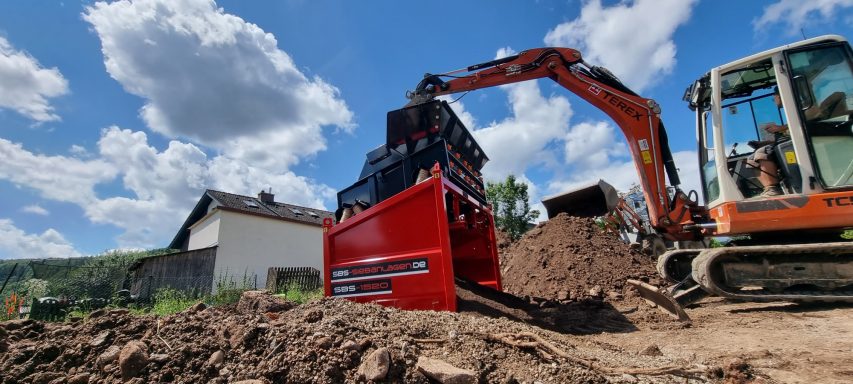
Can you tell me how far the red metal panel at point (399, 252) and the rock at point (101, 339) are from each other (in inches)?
93.3

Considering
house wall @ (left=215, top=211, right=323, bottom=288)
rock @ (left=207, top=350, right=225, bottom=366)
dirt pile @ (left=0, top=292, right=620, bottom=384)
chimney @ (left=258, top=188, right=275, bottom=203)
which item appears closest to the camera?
dirt pile @ (left=0, top=292, right=620, bottom=384)

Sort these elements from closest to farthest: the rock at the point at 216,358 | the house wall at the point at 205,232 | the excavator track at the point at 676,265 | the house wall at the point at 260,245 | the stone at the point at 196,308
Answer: the rock at the point at 216,358
the stone at the point at 196,308
the excavator track at the point at 676,265
the house wall at the point at 260,245
the house wall at the point at 205,232

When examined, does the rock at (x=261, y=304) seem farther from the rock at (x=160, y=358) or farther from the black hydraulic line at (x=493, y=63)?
the black hydraulic line at (x=493, y=63)

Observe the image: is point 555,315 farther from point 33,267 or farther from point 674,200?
point 33,267

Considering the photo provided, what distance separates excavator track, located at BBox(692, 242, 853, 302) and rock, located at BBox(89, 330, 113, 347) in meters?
5.98

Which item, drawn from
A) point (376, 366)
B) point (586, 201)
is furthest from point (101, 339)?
point (586, 201)

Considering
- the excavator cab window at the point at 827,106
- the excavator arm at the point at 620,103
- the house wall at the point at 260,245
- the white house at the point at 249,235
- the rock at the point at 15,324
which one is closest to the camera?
the rock at the point at 15,324

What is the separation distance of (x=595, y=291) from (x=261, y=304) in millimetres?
5482

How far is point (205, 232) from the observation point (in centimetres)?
2064

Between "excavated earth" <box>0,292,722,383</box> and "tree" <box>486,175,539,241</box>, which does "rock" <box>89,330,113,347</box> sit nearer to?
"excavated earth" <box>0,292,722,383</box>

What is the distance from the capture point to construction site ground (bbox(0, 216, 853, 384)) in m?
2.24

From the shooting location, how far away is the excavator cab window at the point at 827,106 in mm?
4363

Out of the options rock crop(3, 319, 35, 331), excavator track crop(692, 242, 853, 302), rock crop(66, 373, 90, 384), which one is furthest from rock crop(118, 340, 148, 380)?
excavator track crop(692, 242, 853, 302)

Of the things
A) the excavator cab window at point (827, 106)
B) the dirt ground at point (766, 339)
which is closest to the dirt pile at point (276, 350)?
the dirt ground at point (766, 339)
